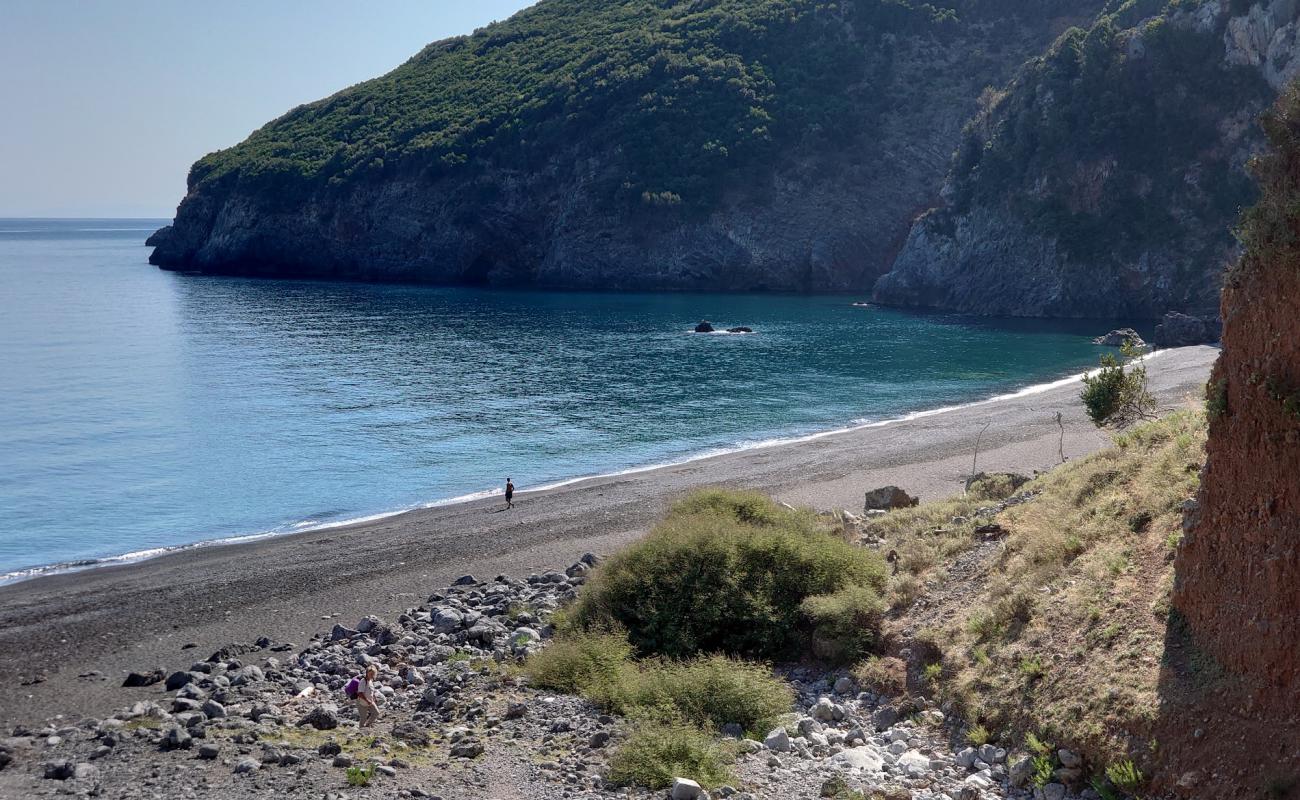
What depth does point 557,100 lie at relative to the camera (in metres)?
120

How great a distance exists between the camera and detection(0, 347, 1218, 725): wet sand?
68.8 feet

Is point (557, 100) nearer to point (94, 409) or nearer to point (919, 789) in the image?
point (94, 409)

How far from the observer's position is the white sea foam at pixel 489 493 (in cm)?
2823

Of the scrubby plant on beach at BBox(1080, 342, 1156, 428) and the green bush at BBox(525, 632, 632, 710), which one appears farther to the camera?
the scrubby plant on beach at BBox(1080, 342, 1156, 428)

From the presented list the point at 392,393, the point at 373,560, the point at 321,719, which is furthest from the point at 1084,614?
the point at 392,393

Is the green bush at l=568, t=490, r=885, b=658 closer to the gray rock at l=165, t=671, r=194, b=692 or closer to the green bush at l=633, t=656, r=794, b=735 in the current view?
the green bush at l=633, t=656, r=794, b=735

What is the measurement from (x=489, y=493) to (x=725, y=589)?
18.9 metres

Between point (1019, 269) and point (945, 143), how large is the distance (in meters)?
27.7

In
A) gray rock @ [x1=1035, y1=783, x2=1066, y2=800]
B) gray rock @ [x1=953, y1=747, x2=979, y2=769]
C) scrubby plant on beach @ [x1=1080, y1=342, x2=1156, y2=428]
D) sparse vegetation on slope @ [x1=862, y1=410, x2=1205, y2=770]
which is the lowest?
gray rock @ [x1=953, y1=747, x2=979, y2=769]

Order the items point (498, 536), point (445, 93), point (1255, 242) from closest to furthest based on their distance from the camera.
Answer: point (1255, 242) → point (498, 536) → point (445, 93)

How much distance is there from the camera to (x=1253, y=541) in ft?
38.9

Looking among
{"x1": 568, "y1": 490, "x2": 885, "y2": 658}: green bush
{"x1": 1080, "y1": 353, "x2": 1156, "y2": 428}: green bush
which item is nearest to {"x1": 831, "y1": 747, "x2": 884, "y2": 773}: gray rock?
{"x1": 568, "y1": 490, "x2": 885, "y2": 658}: green bush

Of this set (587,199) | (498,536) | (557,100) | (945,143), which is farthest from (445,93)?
(498,536)

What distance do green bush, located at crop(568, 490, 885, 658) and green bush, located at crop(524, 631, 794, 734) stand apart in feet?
2.11
